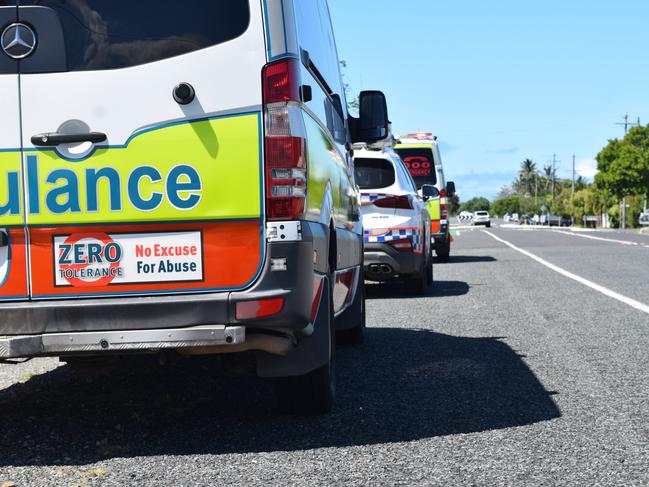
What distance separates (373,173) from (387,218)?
1.83 ft

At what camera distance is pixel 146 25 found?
172 inches

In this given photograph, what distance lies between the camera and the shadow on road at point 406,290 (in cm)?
1284

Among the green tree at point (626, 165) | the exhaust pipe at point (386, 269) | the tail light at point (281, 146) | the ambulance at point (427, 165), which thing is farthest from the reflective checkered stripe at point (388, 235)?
the green tree at point (626, 165)

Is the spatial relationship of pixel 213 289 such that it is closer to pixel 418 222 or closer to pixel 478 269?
pixel 418 222

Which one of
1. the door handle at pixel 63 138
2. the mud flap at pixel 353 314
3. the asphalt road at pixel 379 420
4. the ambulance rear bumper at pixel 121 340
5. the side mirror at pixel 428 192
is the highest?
the door handle at pixel 63 138

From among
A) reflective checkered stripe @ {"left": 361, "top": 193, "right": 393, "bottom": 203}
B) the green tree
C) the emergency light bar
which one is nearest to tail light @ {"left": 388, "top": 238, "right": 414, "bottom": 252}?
reflective checkered stripe @ {"left": 361, "top": 193, "right": 393, "bottom": 203}

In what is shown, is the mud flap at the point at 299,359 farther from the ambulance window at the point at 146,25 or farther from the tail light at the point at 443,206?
the tail light at the point at 443,206

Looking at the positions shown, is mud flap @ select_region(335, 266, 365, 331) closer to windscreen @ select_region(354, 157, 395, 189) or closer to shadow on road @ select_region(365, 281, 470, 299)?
windscreen @ select_region(354, 157, 395, 189)

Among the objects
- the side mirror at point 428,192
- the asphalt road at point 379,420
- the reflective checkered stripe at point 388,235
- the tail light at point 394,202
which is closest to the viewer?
the asphalt road at point 379,420

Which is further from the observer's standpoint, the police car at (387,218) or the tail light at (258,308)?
the police car at (387,218)

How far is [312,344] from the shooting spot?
472 centimetres

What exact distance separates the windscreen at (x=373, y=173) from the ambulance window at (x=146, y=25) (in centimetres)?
764

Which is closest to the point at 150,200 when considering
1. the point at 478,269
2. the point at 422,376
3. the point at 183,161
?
the point at 183,161

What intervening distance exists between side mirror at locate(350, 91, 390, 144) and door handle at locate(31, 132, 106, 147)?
2.89m
